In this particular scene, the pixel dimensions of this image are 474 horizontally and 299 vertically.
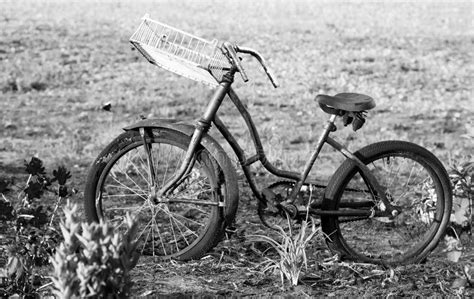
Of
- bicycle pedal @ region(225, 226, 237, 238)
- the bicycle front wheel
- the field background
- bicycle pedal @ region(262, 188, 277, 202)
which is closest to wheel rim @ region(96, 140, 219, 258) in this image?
bicycle pedal @ region(225, 226, 237, 238)

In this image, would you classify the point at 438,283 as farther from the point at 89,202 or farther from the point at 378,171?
the point at 378,171

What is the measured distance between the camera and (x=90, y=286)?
2.90m

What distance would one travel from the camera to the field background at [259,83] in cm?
856

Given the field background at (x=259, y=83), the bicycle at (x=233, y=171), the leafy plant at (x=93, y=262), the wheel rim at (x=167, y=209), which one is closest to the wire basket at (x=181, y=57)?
the bicycle at (x=233, y=171)

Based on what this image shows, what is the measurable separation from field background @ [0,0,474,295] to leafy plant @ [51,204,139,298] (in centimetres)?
132

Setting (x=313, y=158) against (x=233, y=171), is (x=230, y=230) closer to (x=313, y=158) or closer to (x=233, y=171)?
(x=233, y=171)

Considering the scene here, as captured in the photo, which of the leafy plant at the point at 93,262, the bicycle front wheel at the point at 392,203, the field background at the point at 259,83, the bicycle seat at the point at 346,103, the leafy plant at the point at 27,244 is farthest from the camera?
the field background at the point at 259,83

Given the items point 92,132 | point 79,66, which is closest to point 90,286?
point 92,132

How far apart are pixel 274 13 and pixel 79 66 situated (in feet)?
47.0

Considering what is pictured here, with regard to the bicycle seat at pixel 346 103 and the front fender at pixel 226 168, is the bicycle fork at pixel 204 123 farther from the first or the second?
the bicycle seat at pixel 346 103

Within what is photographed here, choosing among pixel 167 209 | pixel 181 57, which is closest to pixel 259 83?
pixel 167 209

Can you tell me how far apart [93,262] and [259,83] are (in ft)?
33.3

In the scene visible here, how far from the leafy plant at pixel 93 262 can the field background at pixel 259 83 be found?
4.32 feet

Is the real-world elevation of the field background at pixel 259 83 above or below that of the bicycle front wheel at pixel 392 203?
above
